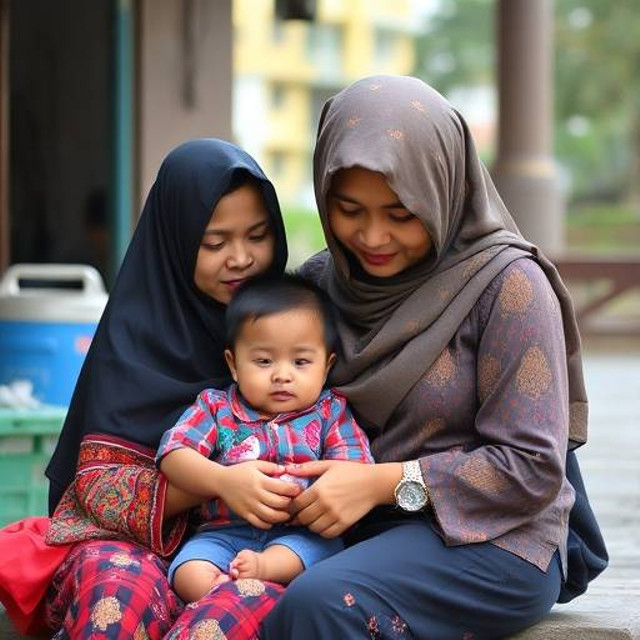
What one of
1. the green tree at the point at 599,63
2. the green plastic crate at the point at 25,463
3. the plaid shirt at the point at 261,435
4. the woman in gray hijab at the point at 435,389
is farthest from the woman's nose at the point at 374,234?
the green tree at the point at 599,63

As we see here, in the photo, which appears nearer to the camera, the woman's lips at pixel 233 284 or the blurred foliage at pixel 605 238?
the woman's lips at pixel 233 284

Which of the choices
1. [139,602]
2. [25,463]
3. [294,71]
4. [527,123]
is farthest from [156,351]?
[294,71]

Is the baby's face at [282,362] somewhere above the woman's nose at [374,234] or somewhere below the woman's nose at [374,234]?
below

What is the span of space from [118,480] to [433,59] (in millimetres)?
40599

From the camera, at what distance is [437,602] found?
2754 millimetres

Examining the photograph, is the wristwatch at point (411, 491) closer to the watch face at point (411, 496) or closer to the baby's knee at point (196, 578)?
the watch face at point (411, 496)

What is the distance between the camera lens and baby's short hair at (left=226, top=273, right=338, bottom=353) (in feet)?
9.68

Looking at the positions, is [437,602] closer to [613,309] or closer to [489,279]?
[489,279]

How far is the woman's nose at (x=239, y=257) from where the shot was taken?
311 cm

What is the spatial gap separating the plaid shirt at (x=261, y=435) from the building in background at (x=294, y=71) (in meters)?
48.4

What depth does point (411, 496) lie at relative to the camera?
2807 mm

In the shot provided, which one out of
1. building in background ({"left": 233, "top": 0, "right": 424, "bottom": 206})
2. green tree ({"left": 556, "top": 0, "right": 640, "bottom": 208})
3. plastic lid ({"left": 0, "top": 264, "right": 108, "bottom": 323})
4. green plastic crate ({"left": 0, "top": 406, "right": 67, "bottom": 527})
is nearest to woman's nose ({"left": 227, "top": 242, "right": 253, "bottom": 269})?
green plastic crate ({"left": 0, "top": 406, "right": 67, "bottom": 527})

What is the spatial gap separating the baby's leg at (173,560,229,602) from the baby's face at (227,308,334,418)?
12.4 inches

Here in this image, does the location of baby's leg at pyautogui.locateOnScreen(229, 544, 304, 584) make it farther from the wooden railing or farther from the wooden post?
the wooden post
